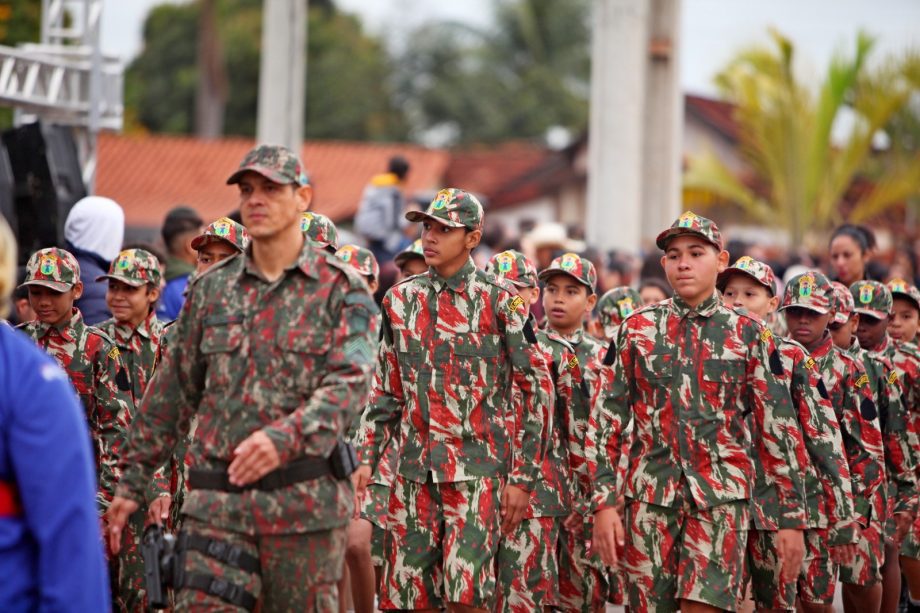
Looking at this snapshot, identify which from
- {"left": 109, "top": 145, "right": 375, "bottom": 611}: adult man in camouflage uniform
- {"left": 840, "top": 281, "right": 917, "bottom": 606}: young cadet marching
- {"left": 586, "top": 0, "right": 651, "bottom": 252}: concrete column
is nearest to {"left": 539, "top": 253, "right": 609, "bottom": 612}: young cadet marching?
{"left": 840, "top": 281, "right": 917, "bottom": 606}: young cadet marching

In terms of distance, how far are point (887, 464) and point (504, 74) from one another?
1686 inches

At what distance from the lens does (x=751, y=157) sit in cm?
2703

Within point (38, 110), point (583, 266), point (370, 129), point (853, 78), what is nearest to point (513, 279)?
point (583, 266)

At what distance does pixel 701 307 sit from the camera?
7.19 metres

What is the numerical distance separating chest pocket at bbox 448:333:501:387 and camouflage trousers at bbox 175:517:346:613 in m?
2.02

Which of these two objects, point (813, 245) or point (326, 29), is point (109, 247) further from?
point (326, 29)

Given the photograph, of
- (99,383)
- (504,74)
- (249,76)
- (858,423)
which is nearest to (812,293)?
(858,423)

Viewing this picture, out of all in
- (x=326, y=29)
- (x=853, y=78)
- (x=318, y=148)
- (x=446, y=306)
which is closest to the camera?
(x=446, y=306)

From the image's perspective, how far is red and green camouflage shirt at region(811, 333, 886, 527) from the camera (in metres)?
9.05

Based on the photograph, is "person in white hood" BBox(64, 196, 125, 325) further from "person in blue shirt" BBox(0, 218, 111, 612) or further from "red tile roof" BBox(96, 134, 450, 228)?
"red tile roof" BBox(96, 134, 450, 228)

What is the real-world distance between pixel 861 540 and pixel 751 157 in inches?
737

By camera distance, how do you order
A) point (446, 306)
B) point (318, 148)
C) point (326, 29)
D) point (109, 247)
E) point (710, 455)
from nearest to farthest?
1. point (710, 455)
2. point (446, 306)
3. point (109, 247)
4. point (318, 148)
5. point (326, 29)

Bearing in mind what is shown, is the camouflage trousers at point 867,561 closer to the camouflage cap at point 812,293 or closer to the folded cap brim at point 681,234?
the camouflage cap at point 812,293

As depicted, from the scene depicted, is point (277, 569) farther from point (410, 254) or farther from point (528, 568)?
point (410, 254)
